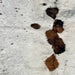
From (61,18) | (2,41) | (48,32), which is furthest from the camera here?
(61,18)

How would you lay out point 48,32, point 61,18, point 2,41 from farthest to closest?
point 61,18, point 48,32, point 2,41

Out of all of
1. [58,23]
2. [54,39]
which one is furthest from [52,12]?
[54,39]

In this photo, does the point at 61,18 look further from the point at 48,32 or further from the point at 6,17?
the point at 6,17

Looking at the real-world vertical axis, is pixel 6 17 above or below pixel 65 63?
above

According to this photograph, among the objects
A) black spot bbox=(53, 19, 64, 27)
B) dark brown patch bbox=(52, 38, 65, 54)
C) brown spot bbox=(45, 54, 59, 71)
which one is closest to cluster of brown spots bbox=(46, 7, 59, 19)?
black spot bbox=(53, 19, 64, 27)

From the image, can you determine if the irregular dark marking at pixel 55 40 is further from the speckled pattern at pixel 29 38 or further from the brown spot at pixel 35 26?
the brown spot at pixel 35 26

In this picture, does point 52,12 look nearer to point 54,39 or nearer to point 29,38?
point 54,39

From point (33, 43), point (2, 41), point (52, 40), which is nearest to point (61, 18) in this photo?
point (52, 40)

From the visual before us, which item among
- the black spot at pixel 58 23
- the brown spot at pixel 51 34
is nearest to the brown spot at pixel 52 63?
the brown spot at pixel 51 34
